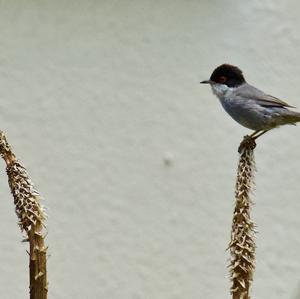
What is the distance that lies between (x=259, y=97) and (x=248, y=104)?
0.23ft

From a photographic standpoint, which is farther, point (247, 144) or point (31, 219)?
point (247, 144)

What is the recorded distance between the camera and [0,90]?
5.13 meters

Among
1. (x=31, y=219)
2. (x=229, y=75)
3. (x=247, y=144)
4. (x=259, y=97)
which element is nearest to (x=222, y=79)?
(x=229, y=75)

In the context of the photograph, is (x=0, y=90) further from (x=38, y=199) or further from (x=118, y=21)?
(x=38, y=199)

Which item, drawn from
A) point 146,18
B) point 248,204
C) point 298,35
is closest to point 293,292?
point 298,35

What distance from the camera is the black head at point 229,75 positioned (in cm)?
374

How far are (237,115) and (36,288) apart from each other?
1997 millimetres

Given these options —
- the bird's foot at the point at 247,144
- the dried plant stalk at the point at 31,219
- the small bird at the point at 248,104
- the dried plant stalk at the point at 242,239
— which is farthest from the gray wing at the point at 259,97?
the dried plant stalk at the point at 31,219

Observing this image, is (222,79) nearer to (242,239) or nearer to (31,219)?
(242,239)

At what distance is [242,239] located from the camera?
223 centimetres

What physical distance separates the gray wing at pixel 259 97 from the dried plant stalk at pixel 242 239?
114 cm

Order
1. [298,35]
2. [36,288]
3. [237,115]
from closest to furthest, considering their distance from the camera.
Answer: [36,288] < [237,115] < [298,35]

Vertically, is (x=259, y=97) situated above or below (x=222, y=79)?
below

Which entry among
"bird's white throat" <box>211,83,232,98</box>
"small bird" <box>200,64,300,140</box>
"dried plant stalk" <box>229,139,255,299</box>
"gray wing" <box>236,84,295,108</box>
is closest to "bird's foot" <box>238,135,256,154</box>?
"dried plant stalk" <box>229,139,255,299</box>
